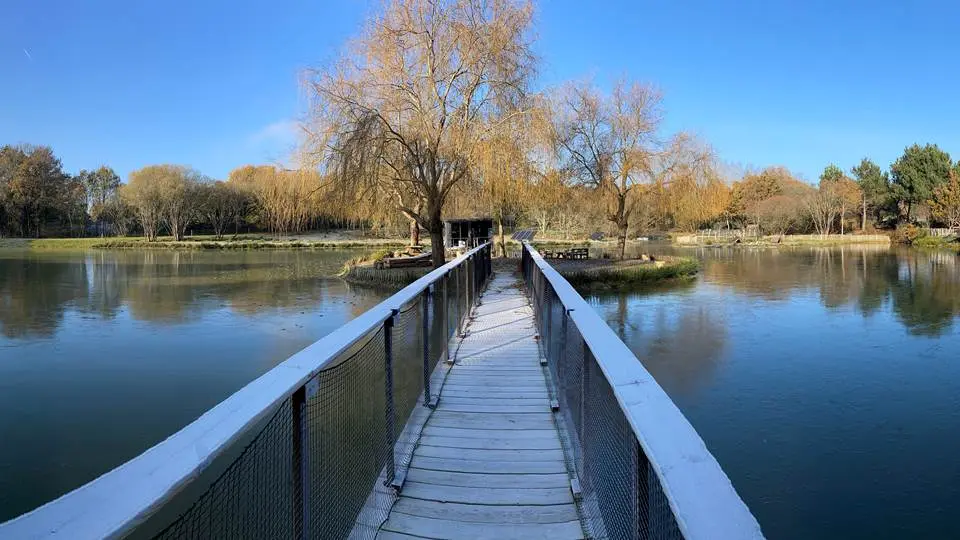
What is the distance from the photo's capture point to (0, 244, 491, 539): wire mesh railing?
1.17 m

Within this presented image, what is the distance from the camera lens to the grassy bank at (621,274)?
22.7 meters

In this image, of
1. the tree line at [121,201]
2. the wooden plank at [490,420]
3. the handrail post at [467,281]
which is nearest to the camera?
the wooden plank at [490,420]

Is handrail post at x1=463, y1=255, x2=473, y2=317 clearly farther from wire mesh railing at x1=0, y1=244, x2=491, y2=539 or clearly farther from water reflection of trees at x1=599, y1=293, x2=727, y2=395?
water reflection of trees at x1=599, y1=293, x2=727, y2=395

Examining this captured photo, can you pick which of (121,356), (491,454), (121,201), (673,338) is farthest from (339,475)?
(121,201)

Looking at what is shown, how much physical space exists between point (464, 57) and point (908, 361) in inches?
515

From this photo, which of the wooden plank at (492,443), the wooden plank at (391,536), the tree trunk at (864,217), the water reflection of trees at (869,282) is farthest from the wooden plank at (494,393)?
the tree trunk at (864,217)

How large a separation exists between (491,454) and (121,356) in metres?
9.24

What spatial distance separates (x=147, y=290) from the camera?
2152 centimetres

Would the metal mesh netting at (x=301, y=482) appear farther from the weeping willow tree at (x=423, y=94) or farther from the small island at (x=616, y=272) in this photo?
the small island at (x=616, y=272)

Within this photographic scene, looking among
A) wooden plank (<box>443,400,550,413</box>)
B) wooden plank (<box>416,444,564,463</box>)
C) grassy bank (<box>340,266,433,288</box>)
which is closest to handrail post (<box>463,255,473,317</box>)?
wooden plank (<box>443,400,550,413</box>)

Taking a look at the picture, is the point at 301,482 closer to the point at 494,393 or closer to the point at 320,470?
the point at 320,470

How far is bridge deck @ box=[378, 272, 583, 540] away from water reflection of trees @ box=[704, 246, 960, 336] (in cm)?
1153

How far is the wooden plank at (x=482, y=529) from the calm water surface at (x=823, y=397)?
115 inches

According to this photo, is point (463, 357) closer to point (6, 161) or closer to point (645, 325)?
point (645, 325)
